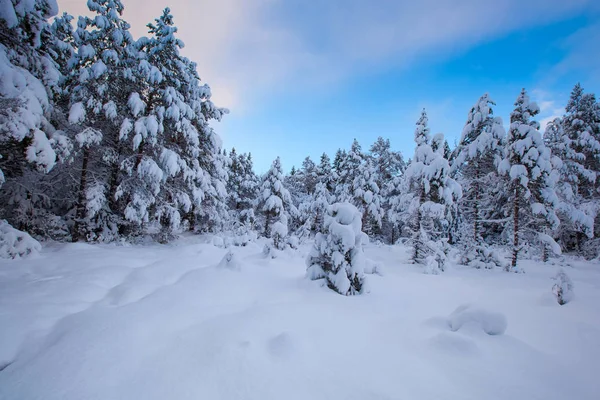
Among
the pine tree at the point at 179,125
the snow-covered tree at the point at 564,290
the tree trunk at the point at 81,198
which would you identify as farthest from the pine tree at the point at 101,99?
the snow-covered tree at the point at 564,290

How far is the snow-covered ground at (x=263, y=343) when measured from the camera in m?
2.44

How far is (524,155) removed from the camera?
39.8 ft

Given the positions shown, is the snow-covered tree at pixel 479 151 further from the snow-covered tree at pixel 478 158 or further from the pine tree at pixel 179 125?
the pine tree at pixel 179 125

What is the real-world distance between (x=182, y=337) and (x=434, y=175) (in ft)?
42.9

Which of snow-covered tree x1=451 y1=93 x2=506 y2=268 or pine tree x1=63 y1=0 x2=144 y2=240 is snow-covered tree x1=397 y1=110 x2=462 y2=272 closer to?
snow-covered tree x1=451 y1=93 x2=506 y2=268

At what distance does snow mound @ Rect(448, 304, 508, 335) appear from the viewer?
3760mm

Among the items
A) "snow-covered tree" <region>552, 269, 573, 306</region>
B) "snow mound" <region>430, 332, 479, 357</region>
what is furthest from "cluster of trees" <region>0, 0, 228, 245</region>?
"snow-covered tree" <region>552, 269, 573, 306</region>

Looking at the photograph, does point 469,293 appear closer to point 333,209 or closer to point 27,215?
point 333,209

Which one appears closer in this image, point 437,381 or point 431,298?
point 437,381

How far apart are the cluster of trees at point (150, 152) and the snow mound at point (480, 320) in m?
2.75

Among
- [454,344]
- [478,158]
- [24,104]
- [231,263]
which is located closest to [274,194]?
[231,263]

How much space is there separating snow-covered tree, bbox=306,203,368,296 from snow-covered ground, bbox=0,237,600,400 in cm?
34

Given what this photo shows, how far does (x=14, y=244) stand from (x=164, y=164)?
577 centimetres

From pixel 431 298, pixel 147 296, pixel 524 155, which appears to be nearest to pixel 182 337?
pixel 147 296
